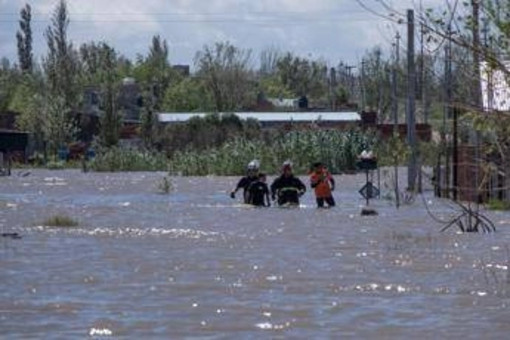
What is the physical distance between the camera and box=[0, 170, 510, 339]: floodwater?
55.3ft

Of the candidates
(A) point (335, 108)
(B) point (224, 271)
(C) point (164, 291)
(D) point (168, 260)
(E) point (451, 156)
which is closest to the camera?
(C) point (164, 291)

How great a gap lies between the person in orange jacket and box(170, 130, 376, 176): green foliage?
1030 inches

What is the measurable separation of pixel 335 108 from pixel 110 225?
314 ft

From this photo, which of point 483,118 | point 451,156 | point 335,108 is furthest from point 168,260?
point 335,108

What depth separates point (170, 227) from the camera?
33.3m

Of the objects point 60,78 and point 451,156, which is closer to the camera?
point 451,156

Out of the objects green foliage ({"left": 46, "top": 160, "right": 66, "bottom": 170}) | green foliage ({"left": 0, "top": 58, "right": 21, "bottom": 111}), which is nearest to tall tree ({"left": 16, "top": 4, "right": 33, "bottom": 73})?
green foliage ({"left": 0, "top": 58, "right": 21, "bottom": 111})

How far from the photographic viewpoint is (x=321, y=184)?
39188 mm

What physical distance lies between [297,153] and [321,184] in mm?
28332

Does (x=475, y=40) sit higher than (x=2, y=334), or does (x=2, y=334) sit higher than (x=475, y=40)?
(x=475, y=40)

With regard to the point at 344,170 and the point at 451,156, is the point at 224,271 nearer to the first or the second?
the point at 451,156

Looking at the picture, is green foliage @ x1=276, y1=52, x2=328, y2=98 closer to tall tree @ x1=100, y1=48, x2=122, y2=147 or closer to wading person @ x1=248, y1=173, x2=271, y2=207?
tall tree @ x1=100, y1=48, x2=122, y2=147

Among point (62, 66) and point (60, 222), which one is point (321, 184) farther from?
point (62, 66)

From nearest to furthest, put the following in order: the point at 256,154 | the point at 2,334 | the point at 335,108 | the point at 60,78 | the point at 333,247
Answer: the point at 2,334, the point at 333,247, the point at 256,154, the point at 60,78, the point at 335,108
